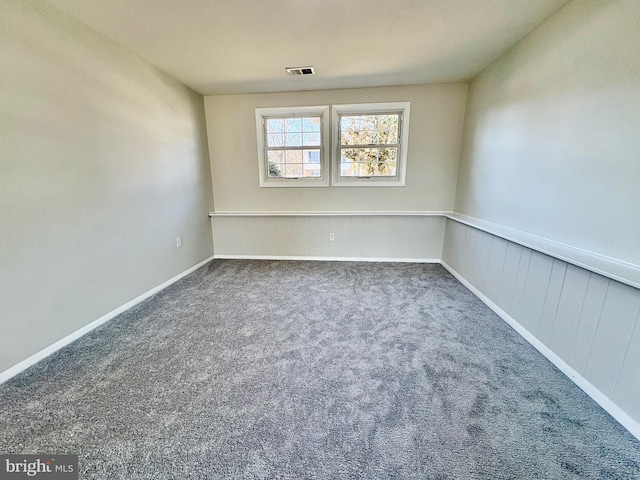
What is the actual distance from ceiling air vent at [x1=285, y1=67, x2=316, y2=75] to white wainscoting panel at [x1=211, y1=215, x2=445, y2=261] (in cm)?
173

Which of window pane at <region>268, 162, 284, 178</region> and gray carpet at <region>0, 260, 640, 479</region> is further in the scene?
window pane at <region>268, 162, 284, 178</region>

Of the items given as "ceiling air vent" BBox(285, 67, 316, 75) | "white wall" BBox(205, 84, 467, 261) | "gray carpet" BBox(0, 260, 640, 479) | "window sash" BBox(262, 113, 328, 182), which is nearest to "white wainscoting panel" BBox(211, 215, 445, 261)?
"white wall" BBox(205, 84, 467, 261)

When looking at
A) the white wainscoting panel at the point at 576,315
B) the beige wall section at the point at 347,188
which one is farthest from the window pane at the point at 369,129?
the white wainscoting panel at the point at 576,315

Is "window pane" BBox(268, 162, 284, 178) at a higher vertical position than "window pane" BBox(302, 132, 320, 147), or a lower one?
lower

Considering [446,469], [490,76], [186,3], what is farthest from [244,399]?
[490,76]

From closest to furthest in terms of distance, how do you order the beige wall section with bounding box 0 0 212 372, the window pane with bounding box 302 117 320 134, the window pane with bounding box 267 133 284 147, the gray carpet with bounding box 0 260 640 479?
1. the gray carpet with bounding box 0 260 640 479
2. the beige wall section with bounding box 0 0 212 372
3. the window pane with bounding box 302 117 320 134
4. the window pane with bounding box 267 133 284 147

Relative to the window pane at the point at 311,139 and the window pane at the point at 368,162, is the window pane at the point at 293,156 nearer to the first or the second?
the window pane at the point at 311,139

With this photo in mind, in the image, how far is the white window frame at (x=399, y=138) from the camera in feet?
11.0

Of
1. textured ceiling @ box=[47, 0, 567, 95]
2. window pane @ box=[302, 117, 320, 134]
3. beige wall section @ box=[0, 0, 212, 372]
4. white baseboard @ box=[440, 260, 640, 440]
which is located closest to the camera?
white baseboard @ box=[440, 260, 640, 440]

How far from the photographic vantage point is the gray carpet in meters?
1.08

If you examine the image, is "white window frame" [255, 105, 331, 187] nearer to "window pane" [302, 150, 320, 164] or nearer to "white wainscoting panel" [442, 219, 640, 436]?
"window pane" [302, 150, 320, 164]

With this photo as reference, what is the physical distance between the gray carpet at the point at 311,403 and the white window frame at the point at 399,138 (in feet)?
6.24

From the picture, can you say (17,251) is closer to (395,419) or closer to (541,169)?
(395,419)

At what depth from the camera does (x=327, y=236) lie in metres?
3.75
